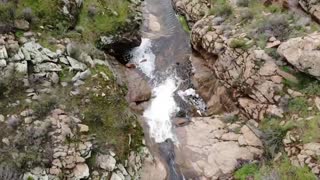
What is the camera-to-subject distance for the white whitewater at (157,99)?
1683cm

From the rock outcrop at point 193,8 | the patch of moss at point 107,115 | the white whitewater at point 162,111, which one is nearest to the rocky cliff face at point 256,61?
the rock outcrop at point 193,8

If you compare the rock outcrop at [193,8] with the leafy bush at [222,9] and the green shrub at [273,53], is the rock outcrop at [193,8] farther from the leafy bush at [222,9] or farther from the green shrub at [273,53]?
the green shrub at [273,53]

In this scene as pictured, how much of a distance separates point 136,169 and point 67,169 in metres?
2.75

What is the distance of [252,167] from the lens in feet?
48.4

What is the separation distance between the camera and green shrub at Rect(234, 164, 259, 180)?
47.8 feet

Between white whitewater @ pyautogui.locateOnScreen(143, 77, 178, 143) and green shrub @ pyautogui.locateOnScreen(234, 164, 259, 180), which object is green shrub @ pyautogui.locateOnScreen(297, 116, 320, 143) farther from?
white whitewater @ pyautogui.locateOnScreen(143, 77, 178, 143)

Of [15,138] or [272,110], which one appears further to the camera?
Result: [272,110]

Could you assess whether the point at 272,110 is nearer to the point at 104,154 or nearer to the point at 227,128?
the point at 227,128

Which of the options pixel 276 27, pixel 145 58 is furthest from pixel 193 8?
pixel 276 27

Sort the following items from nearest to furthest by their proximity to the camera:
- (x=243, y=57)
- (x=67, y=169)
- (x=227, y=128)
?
(x=67, y=169)
(x=227, y=128)
(x=243, y=57)

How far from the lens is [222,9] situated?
2050cm

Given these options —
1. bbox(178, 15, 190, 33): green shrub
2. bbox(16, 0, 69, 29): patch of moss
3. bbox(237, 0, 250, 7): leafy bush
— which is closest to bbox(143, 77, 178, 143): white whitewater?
bbox(178, 15, 190, 33): green shrub

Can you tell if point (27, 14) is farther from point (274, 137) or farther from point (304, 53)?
point (304, 53)

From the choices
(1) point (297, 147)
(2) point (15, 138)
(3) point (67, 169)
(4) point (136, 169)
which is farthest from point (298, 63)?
(2) point (15, 138)
